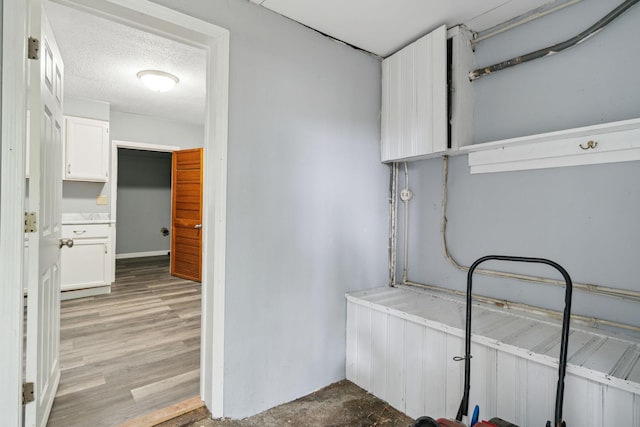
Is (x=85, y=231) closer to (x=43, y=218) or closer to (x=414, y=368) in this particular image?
(x=43, y=218)

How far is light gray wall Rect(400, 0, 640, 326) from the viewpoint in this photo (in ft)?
5.16

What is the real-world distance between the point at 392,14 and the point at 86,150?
13.7ft

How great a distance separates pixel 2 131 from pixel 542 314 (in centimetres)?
271

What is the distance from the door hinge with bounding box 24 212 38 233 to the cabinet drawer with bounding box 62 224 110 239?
3220mm

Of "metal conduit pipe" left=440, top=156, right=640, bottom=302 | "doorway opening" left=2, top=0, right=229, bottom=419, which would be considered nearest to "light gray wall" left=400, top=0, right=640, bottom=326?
"metal conduit pipe" left=440, top=156, right=640, bottom=302

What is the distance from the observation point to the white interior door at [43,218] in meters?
1.35

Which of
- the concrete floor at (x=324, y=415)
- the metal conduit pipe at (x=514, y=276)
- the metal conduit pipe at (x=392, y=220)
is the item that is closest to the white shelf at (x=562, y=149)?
the metal conduit pipe at (x=514, y=276)

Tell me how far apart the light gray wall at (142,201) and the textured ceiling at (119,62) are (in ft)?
9.35

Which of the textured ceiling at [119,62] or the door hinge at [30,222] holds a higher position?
the textured ceiling at [119,62]

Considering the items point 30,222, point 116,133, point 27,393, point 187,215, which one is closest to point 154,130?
point 116,133

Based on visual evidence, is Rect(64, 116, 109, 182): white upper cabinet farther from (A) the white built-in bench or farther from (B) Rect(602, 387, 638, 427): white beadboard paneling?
(B) Rect(602, 387, 638, 427): white beadboard paneling

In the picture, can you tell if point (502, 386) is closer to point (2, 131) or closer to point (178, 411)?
point (178, 411)

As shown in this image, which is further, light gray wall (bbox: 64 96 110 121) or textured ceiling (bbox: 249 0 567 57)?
light gray wall (bbox: 64 96 110 121)

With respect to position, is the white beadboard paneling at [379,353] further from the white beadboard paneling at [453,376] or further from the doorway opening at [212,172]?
the doorway opening at [212,172]
